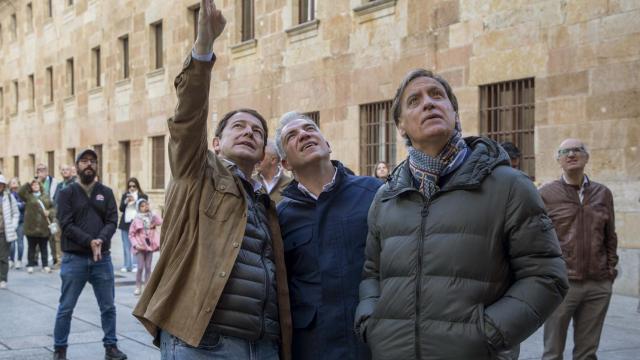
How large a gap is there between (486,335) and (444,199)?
19.6 inches

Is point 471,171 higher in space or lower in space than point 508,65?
lower

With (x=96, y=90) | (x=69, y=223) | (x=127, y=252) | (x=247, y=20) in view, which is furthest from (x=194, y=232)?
(x=96, y=90)

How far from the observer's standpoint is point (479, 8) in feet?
41.1

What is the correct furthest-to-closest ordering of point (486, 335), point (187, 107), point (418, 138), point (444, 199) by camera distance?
1. point (187, 107)
2. point (418, 138)
3. point (444, 199)
4. point (486, 335)

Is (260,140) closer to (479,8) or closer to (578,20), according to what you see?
(578,20)

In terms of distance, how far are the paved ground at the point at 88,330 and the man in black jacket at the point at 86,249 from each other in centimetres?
36

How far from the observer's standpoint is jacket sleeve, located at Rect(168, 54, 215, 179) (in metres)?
3.12

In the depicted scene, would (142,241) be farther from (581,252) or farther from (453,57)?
(581,252)

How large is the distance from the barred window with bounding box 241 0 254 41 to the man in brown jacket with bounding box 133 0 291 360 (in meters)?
16.5

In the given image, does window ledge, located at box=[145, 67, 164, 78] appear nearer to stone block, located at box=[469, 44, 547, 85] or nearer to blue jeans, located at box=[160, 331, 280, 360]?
stone block, located at box=[469, 44, 547, 85]

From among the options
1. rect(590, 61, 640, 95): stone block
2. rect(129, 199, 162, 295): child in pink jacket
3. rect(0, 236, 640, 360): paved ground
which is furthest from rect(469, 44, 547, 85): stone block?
rect(129, 199, 162, 295): child in pink jacket

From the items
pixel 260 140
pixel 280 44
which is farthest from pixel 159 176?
pixel 260 140

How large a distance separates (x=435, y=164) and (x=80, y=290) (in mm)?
5014

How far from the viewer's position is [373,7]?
587 inches
